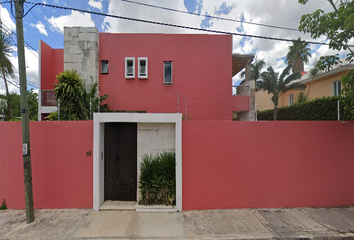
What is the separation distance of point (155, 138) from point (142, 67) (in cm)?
483

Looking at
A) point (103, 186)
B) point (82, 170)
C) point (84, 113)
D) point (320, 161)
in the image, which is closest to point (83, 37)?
point (84, 113)

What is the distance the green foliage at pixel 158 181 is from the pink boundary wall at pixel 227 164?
1.27 feet

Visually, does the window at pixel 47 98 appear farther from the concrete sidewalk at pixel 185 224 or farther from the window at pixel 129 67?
the concrete sidewalk at pixel 185 224

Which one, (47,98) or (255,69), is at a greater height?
(255,69)

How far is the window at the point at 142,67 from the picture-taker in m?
7.98

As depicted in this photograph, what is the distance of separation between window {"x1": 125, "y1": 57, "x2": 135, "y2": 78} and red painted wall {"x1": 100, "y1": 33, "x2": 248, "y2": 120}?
19 cm

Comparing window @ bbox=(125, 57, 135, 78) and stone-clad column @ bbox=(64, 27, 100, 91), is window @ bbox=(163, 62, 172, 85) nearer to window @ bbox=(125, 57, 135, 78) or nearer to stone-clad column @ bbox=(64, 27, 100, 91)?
window @ bbox=(125, 57, 135, 78)

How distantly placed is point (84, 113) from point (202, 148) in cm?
486

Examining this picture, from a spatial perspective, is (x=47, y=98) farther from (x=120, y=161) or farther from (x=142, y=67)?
(x=120, y=161)

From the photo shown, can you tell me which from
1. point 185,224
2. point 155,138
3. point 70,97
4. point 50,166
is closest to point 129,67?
point 70,97

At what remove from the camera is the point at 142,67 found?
816 centimetres

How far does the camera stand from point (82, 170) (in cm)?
456

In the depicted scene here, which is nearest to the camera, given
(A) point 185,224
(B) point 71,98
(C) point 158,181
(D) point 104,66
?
(A) point 185,224

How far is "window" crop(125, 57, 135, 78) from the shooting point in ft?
26.2
